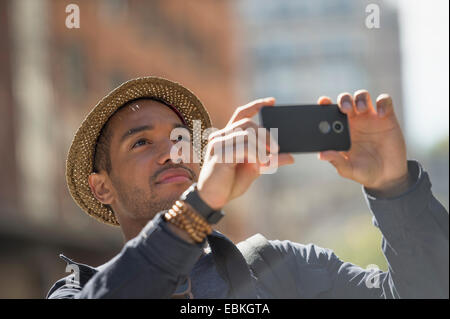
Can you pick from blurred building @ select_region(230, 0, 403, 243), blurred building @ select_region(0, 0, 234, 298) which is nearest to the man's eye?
blurred building @ select_region(0, 0, 234, 298)

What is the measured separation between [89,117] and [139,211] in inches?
20.8

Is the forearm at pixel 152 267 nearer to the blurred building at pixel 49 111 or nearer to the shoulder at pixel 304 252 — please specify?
the shoulder at pixel 304 252

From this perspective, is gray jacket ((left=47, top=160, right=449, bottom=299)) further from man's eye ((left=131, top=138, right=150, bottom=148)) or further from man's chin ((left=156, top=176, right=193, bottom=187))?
man's eye ((left=131, top=138, right=150, bottom=148))

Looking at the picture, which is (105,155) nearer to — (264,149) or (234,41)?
(264,149)

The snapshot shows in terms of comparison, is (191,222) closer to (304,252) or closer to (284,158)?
(284,158)

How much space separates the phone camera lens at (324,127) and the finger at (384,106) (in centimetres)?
15

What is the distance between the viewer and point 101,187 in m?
3.66

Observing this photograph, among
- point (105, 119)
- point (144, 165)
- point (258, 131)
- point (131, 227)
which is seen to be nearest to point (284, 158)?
point (258, 131)

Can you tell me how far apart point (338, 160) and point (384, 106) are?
200 millimetres

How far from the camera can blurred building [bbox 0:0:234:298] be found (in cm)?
2002

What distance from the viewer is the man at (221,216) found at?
2.35 meters

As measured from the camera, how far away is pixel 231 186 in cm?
234

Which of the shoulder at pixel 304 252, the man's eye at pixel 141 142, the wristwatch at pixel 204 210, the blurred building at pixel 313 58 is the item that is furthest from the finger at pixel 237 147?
the blurred building at pixel 313 58
